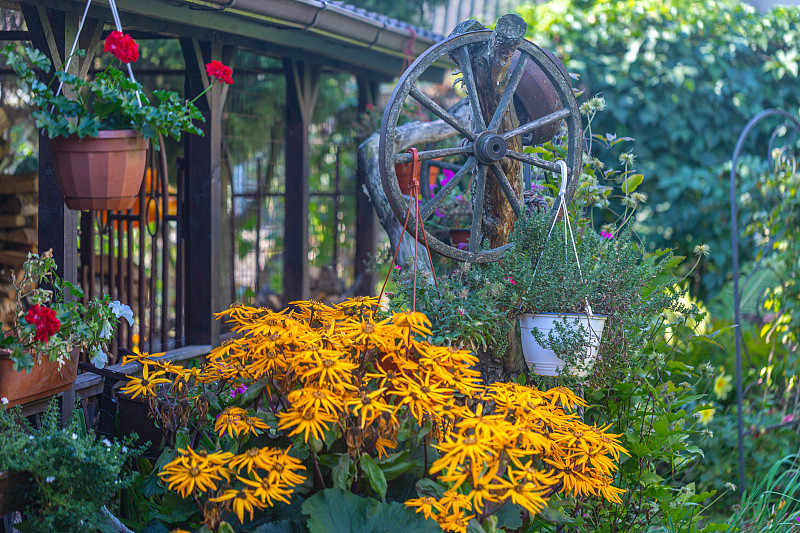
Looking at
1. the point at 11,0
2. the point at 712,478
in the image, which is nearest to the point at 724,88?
the point at 712,478

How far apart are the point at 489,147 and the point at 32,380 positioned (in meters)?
1.50

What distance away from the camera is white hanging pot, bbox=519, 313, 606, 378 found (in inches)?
80.6

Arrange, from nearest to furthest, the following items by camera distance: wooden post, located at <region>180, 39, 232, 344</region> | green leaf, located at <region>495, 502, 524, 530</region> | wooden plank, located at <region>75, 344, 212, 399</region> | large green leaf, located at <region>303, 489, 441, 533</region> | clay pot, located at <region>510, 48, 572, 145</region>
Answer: large green leaf, located at <region>303, 489, 441, 533</region>, green leaf, located at <region>495, 502, 524, 530</region>, clay pot, located at <region>510, 48, 572, 145</region>, wooden plank, located at <region>75, 344, 212, 399</region>, wooden post, located at <region>180, 39, 232, 344</region>

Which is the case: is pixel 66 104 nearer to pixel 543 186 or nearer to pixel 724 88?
pixel 543 186

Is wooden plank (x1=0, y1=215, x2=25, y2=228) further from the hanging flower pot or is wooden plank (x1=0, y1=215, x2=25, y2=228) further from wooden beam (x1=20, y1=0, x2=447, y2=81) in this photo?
the hanging flower pot

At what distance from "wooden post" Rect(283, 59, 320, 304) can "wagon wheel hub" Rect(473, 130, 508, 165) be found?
96.8 inches

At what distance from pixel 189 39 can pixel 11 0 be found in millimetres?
903

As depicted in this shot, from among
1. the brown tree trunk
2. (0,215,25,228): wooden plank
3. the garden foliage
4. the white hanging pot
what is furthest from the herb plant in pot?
the garden foliage

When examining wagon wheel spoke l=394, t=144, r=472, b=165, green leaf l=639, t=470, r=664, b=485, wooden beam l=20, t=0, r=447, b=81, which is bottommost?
green leaf l=639, t=470, r=664, b=485

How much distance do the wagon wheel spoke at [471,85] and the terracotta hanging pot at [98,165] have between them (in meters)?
1.00

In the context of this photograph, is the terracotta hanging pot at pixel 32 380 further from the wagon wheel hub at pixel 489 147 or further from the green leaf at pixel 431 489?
the wagon wheel hub at pixel 489 147

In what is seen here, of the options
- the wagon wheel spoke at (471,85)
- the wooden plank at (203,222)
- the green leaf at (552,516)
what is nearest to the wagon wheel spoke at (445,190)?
the wagon wheel spoke at (471,85)

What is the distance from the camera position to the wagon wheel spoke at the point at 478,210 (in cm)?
232

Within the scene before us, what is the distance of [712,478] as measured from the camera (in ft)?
12.2
